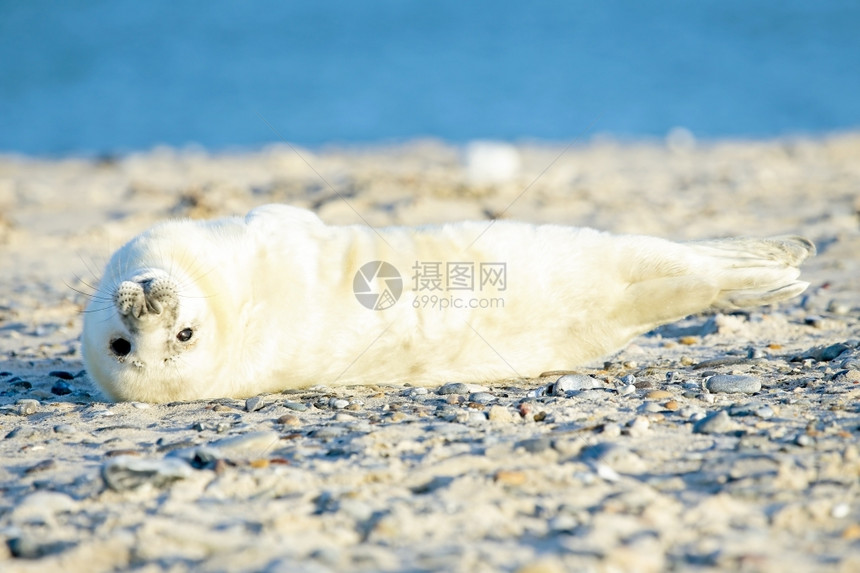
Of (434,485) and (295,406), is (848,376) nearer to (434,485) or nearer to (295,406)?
(434,485)

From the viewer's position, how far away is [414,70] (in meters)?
31.2

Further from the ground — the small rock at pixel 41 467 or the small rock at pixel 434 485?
the small rock at pixel 434 485

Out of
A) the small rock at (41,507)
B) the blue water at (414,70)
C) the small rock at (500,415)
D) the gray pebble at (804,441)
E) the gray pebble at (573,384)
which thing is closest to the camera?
the small rock at (41,507)

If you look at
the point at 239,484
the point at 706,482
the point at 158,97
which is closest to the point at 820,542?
the point at 706,482

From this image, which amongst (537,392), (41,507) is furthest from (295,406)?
(41,507)

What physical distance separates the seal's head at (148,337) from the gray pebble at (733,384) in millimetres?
1922

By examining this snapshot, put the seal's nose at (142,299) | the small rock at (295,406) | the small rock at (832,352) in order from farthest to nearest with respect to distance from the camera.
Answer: the small rock at (832,352), the small rock at (295,406), the seal's nose at (142,299)

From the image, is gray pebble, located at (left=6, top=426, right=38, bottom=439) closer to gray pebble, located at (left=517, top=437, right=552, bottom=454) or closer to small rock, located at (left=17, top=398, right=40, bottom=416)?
small rock, located at (left=17, top=398, right=40, bottom=416)

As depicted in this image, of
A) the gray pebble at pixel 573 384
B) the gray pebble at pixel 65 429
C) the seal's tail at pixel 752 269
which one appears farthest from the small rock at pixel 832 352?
the gray pebble at pixel 65 429

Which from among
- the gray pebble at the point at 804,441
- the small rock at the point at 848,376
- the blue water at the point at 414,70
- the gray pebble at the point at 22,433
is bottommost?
the gray pebble at the point at 22,433

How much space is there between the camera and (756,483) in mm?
2469

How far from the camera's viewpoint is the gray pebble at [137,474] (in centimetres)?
260

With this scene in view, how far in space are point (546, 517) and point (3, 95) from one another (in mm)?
29064

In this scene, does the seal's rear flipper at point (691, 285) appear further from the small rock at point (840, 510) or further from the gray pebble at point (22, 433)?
the gray pebble at point (22, 433)
